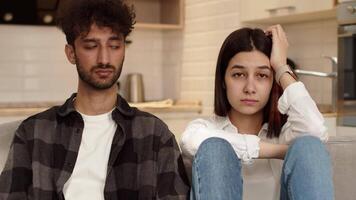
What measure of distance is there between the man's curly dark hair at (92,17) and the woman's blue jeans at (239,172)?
1.44 ft

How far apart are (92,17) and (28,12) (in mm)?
2017

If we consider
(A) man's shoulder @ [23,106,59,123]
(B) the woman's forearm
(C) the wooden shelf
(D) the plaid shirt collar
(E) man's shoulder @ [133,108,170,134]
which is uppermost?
(C) the wooden shelf

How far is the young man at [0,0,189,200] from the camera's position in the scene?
1560 mm

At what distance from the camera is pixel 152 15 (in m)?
3.92

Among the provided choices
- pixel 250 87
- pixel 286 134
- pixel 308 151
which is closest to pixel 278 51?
pixel 250 87

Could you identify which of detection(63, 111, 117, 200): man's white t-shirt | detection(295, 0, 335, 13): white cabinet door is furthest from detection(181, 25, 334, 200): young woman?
detection(295, 0, 335, 13): white cabinet door

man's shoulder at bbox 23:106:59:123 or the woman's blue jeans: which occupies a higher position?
man's shoulder at bbox 23:106:59:123

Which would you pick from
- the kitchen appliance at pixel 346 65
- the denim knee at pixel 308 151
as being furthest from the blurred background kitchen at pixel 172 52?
the denim knee at pixel 308 151

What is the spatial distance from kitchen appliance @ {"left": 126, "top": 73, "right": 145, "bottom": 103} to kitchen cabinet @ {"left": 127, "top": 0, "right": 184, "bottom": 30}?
0.36 m

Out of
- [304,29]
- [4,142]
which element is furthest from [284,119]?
[304,29]

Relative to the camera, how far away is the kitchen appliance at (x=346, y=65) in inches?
98.0

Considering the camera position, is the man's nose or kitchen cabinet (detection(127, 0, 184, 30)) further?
kitchen cabinet (detection(127, 0, 184, 30))

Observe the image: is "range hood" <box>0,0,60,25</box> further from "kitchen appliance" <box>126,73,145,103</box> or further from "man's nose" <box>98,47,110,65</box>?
"man's nose" <box>98,47,110,65</box>

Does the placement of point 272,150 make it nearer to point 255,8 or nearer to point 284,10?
point 284,10
